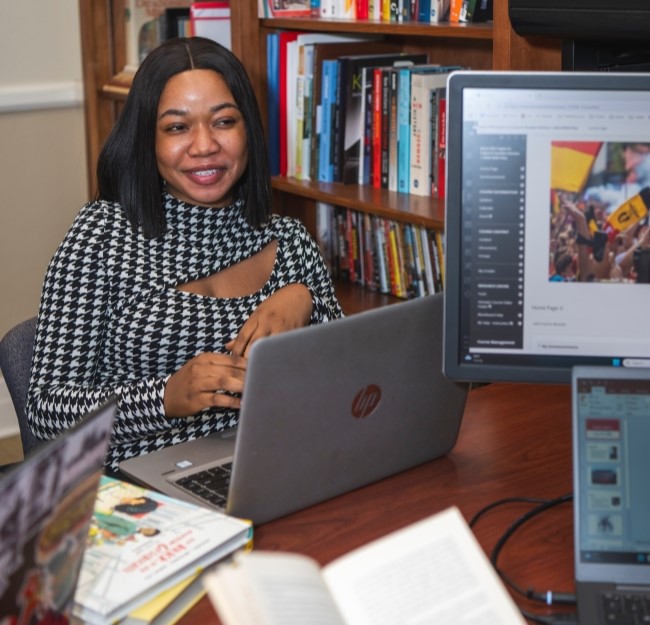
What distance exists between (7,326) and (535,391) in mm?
2114

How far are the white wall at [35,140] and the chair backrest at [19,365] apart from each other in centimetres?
160

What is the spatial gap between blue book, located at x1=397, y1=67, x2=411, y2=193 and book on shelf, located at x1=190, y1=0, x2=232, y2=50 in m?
0.60

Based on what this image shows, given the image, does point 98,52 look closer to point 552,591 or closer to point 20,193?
point 20,193

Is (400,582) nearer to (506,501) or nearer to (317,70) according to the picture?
(506,501)

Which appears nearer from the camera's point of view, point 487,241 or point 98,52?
point 487,241

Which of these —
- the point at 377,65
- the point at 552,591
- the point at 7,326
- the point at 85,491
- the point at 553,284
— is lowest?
the point at 7,326

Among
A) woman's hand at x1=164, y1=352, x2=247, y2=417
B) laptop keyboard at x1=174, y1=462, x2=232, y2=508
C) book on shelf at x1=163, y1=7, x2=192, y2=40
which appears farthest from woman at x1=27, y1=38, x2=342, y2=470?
book on shelf at x1=163, y1=7, x2=192, y2=40

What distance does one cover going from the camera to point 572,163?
119cm

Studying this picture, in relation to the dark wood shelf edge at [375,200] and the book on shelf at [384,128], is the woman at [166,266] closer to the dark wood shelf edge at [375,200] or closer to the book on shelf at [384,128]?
the dark wood shelf edge at [375,200]

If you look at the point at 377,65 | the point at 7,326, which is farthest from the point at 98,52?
the point at 377,65

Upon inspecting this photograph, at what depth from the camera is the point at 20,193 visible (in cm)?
329

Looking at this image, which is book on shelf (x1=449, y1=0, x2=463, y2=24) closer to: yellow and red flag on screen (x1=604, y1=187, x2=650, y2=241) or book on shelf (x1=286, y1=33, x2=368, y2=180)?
book on shelf (x1=286, y1=33, x2=368, y2=180)

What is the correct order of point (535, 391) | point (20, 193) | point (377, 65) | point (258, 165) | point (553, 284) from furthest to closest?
point (20, 193)
point (377, 65)
point (258, 165)
point (535, 391)
point (553, 284)

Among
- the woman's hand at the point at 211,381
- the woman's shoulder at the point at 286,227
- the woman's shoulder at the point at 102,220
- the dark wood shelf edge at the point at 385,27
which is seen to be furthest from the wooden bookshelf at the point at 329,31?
the woman's hand at the point at 211,381
